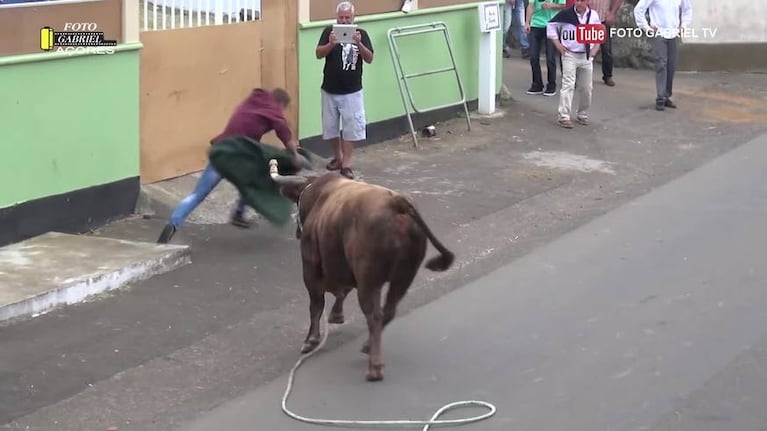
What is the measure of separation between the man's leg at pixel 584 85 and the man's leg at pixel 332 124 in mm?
4150

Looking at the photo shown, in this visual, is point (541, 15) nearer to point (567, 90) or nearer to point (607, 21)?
point (607, 21)

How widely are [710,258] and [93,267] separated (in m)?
4.63

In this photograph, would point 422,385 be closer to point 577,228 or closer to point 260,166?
point 260,166

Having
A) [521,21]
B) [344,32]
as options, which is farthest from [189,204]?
[521,21]

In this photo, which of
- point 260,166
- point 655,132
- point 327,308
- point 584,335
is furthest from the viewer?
point 655,132

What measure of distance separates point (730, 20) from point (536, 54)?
14.1 ft

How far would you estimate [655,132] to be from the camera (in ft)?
50.1

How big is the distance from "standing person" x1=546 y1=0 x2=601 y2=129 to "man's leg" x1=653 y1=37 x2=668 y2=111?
3.99 ft

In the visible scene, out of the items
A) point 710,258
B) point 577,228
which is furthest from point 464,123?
point 710,258

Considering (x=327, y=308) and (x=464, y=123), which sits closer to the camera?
(x=327, y=308)

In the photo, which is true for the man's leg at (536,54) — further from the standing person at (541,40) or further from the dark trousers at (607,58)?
the dark trousers at (607,58)

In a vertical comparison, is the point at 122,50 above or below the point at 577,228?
above

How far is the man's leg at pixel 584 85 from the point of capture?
50.7 ft

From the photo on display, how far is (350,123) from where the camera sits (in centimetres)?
→ 1253
